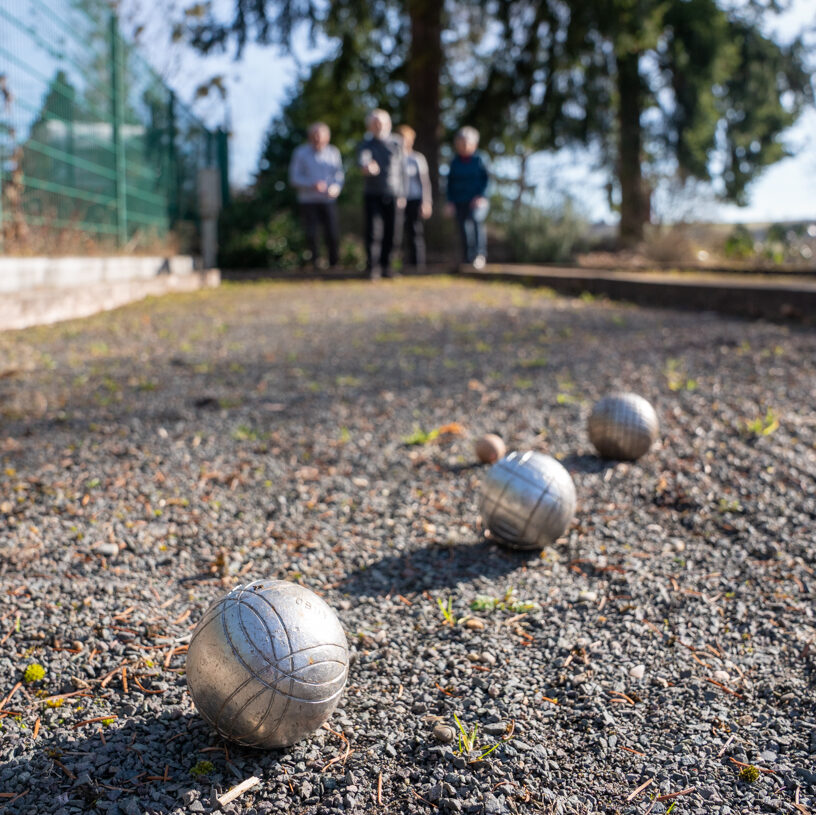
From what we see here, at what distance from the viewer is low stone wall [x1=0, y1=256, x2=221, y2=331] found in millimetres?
6832

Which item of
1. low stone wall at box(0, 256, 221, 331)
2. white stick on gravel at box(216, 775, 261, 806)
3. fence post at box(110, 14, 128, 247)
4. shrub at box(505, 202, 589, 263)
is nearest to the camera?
white stick on gravel at box(216, 775, 261, 806)

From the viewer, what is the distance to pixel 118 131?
35.2 feet

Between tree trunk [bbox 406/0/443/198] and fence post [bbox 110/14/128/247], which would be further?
tree trunk [bbox 406/0/443/198]

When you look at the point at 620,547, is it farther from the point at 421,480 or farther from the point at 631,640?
the point at 421,480

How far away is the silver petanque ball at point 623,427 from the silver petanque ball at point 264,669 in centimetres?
221

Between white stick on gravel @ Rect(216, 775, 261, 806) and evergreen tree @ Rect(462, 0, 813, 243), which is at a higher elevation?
evergreen tree @ Rect(462, 0, 813, 243)

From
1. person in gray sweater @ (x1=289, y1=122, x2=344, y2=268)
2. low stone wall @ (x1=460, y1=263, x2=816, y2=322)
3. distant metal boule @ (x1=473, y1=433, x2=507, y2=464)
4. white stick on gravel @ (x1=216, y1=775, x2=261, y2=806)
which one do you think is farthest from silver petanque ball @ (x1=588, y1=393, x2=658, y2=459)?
person in gray sweater @ (x1=289, y1=122, x2=344, y2=268)

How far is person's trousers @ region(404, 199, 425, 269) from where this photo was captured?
14677 millimetres

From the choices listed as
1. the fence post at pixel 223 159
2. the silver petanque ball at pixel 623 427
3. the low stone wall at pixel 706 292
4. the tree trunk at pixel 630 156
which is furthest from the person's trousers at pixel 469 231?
the silver petanque ball at pixel 623 427

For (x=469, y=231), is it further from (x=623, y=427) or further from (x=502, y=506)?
(x=502, y=506)

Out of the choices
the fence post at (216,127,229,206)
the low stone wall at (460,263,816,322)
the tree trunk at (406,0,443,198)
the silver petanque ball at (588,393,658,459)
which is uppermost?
the tree trunk at (406,0,443,198)

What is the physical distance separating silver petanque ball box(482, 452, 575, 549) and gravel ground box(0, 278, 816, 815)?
0.33ft

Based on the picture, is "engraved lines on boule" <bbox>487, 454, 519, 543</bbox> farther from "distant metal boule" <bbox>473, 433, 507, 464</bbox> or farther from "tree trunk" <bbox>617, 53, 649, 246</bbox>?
"tree trunk" <bbox>617, 53, 649, 246</bbox>

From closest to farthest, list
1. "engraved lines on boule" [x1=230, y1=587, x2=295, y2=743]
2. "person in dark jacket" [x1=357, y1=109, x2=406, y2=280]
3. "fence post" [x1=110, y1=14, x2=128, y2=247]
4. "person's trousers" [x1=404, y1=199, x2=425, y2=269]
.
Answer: "engraved lines on boule" [x1=230, y1=587, x2=295, y2=743]
"fence post" [x1=110, y1=14, x2=128, y2=247]
"person in dark jacket" [x1=357, y1=109, x2=406, y2=280]
"person's trousers" [x1=404, y1=199, x2=425, y2=269]
